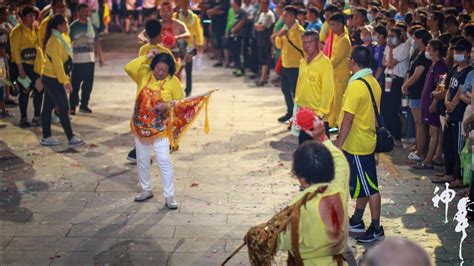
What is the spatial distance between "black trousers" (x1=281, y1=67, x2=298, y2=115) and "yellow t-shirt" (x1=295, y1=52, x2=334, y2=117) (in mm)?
3629

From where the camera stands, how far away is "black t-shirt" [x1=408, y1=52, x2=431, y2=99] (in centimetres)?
1078

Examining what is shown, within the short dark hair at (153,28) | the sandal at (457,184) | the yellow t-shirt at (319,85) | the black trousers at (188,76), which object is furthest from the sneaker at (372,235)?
the black trousers at (188,76)

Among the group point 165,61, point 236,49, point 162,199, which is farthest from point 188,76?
point 165,61

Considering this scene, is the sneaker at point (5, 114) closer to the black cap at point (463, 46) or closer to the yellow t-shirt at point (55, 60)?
the yellow t-shirt at point (55, 60)

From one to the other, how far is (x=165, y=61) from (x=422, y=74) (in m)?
3.82

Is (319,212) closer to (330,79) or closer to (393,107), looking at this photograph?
(330,79)

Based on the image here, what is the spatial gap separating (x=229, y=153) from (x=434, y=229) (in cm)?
388

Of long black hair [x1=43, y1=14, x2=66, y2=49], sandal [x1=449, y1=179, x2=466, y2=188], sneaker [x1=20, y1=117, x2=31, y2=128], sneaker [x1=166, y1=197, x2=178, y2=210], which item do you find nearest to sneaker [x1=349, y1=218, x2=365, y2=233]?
sandal [x1=449, y1=179, x2=466, y2=188]

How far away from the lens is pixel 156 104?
8.79 metres

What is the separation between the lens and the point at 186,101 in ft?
29.2

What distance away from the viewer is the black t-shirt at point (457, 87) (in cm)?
934

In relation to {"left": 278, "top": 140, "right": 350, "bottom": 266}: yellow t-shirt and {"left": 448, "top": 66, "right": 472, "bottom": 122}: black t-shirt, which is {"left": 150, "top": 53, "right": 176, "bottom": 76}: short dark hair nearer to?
{"left": 448, "top": 66, "right": 472, "bottom": 122}: black t-shirt

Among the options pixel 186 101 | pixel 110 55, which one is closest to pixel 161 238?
pixel 186 101

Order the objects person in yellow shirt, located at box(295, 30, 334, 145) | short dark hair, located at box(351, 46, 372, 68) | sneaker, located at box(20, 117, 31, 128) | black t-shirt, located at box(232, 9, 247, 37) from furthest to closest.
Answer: black t-shirt, located at box(232, 9, 247, 37), sneaker, located at box(20, 117, 31, 128), person in yellow shirt, located at box(295, 30, 334, 145), short dark hair, located at box(351, 46, 372, 68)
